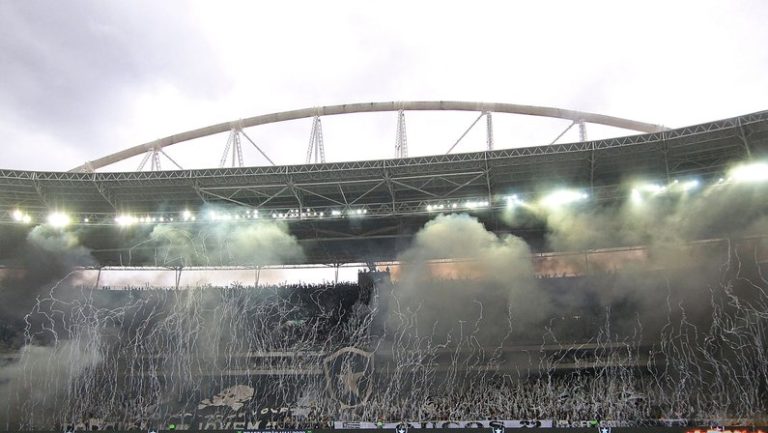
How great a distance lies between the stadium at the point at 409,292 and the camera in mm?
24281

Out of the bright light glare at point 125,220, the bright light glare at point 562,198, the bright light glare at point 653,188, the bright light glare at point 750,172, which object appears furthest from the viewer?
the bright light glare at point 125,220

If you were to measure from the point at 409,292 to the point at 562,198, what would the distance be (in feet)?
30.5

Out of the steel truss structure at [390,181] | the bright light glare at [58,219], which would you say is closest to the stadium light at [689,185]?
the steel truss structure at [390,181]

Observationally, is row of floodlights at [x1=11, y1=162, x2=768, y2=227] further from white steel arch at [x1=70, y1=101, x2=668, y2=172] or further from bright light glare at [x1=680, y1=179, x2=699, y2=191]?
white steel arch at [x1=70, y1=101, x2=668, y2=172]

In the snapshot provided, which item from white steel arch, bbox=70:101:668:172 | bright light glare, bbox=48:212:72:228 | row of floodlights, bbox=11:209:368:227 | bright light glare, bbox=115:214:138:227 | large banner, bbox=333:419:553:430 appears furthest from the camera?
white steel arch, bbox=70:101:668:172

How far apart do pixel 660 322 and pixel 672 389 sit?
307 cm

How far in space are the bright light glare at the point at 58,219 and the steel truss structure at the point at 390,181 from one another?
385 mm

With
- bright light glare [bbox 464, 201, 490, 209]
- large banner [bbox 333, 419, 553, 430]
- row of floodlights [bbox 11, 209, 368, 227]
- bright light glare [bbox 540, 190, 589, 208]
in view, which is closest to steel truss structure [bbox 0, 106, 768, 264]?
row of floodlights [bbox 11, 209, 368, 227]

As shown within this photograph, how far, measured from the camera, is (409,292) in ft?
96.7

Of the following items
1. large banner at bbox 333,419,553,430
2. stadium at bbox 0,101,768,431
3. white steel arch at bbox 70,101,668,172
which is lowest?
large banner at bbox 333,419,553,430

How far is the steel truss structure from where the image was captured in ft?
78.5

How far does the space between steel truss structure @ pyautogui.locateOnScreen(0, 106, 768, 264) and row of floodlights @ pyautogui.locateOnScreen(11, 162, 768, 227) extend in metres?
0.14

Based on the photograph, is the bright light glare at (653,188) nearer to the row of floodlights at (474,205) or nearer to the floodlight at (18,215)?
the row of floodlights at (474,205)

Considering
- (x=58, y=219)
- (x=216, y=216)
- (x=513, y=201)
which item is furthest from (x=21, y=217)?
(x=513, y=201)
